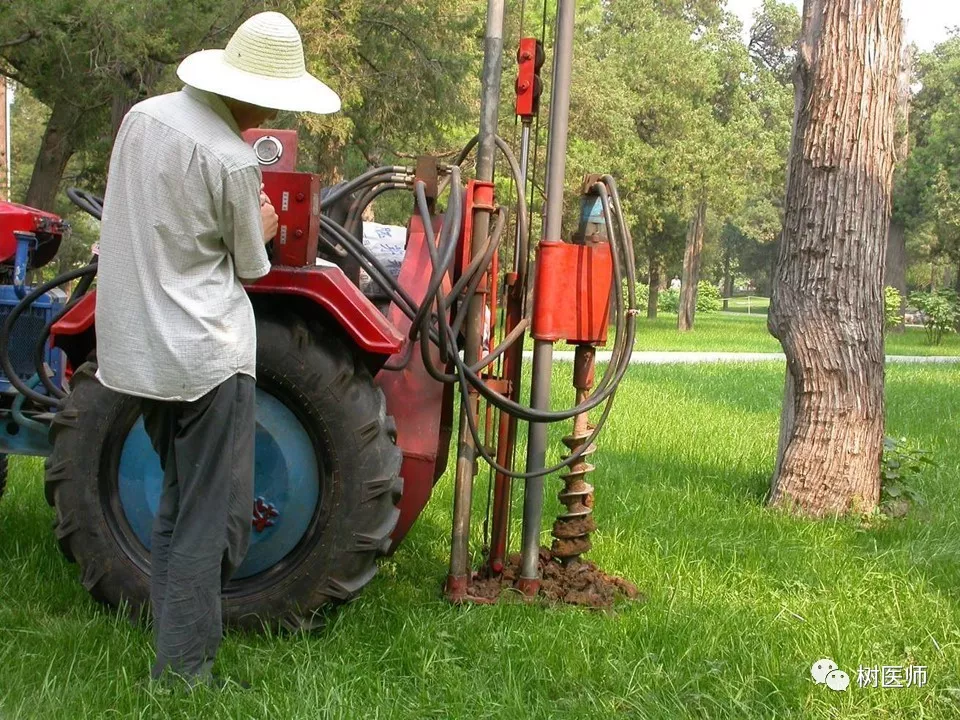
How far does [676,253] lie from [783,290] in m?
34.0

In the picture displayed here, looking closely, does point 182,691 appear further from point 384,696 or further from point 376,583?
point 376,583

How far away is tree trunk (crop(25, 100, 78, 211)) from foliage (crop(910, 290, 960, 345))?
796 inches

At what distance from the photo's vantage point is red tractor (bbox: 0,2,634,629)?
3.60 meters

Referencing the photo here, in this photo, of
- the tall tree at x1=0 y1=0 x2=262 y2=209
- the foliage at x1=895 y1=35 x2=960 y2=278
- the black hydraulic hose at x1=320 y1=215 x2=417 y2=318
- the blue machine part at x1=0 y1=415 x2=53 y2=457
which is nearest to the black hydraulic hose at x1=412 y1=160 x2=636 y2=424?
the black hydraulic hose at x1=320 y1=215 x2=417 y2=318

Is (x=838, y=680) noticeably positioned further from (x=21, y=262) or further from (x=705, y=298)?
(x=705, y=298)

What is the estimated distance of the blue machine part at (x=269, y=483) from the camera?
11.9ft

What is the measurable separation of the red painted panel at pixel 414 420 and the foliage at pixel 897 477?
2.88 meters

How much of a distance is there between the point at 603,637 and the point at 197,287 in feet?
5.78

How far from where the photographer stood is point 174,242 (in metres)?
3.01

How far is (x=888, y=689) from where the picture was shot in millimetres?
3363

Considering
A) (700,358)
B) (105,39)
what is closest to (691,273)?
(700,358)

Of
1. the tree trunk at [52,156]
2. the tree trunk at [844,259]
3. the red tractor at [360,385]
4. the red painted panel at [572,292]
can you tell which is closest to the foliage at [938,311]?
the tree trunk at [52,156]

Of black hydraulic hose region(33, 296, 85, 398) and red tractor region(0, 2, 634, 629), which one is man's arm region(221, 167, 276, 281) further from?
black hydraulic hose region(33, 296, 85, 398)

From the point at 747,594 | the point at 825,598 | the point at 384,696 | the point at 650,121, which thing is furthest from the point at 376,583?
the point at 650,121
